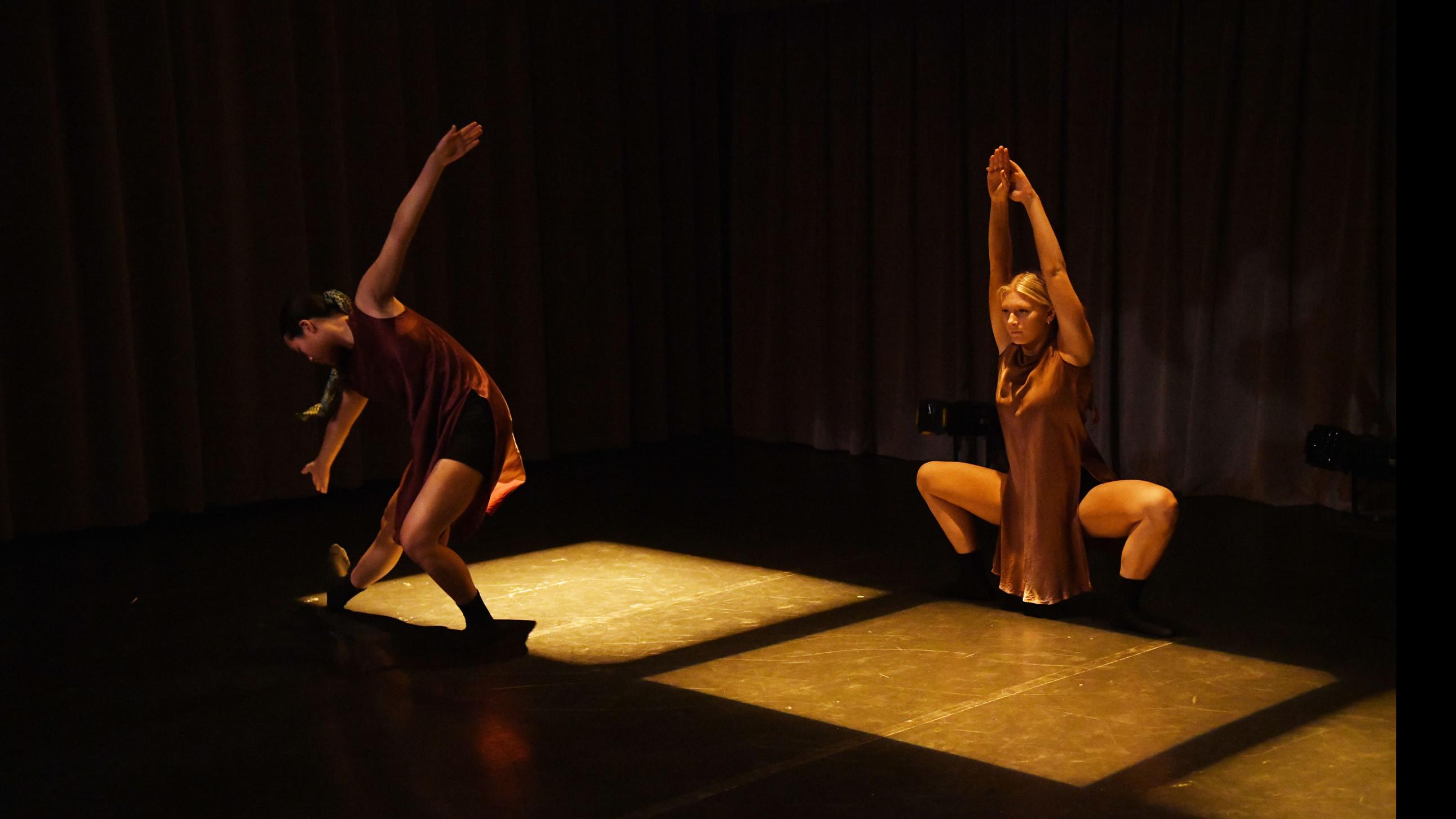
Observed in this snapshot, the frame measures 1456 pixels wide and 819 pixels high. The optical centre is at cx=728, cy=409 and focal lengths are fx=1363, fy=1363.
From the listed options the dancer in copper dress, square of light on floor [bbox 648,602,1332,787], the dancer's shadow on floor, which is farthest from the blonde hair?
the dancer's shadow on floor

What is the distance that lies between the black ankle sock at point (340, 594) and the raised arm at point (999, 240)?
6.64 feet

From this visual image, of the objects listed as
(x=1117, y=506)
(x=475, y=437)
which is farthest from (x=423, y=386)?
(x=1117, y=506)

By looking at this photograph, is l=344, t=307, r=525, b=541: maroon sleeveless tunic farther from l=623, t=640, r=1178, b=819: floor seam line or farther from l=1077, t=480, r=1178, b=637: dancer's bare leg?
l=1077, t=480, r=1178, b=637: dancer's bare leg

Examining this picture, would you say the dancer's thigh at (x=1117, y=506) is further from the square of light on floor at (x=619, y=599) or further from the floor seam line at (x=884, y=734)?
the square of light on floor at (x=619, y=599)

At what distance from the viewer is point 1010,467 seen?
390 cm

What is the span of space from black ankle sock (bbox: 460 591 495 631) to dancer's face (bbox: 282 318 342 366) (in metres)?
0.77

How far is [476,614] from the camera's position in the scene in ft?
12.2

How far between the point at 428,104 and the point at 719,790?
4.76 metres

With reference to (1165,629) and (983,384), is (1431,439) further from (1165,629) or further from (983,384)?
(983,384)

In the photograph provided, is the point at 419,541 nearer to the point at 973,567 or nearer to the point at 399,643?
the point at 399,643

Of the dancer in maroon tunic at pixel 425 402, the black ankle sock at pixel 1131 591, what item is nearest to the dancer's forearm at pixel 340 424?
the dancer in maroon tunic at pixel 425 402

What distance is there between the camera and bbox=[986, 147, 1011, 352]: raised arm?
12.4 feet

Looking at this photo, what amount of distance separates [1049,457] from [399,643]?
1863 millimetres

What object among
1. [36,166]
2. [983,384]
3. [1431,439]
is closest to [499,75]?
[36,166]
